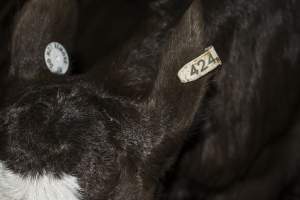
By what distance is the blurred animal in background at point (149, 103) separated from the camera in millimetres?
1468

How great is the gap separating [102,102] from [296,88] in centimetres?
96

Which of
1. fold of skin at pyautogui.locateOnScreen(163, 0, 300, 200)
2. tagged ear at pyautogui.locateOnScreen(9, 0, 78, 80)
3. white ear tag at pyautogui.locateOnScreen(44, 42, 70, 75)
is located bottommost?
fold of skin at pyautogui.locateOnScreen(163, 0, 300, 200)

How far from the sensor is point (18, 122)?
151 centimetres

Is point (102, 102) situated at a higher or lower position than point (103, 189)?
higher

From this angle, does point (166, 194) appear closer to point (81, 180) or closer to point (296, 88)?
point (296, 88)

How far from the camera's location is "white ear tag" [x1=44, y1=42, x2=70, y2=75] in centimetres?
163

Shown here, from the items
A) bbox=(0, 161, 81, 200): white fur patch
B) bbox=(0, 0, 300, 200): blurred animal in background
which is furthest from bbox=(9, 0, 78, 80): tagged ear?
bbox=(0, 161, 81, 200): white fur patch

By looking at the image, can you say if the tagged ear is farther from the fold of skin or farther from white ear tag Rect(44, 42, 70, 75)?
the fold of skin

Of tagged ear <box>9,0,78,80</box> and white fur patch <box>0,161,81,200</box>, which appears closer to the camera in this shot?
white fur patch <box>0,161,81,200</box>

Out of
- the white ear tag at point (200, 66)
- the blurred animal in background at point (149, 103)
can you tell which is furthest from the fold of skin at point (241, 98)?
the white ear tag at point (200, 66)

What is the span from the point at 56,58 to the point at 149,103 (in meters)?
0.30

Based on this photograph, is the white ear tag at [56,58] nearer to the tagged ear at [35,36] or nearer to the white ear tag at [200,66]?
the tagged ear at [35,36]

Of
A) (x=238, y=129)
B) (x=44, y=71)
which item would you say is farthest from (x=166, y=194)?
(x=44, y=71)

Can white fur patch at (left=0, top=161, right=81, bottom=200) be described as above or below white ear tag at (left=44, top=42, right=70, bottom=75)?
below
